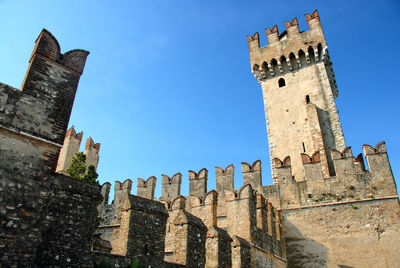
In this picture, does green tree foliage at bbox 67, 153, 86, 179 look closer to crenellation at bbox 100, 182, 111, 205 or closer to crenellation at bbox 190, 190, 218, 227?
crenellation at bbox 190, 190, 218, 227

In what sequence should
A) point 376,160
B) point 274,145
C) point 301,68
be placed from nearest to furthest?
point 376,160, point 274,145, point 301,68

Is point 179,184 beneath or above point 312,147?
beneath

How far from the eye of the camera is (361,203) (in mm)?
15047

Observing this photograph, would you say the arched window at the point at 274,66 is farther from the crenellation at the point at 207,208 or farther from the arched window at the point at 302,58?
the crenellation at the point at 207,208

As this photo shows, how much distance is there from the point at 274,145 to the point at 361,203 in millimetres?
6793

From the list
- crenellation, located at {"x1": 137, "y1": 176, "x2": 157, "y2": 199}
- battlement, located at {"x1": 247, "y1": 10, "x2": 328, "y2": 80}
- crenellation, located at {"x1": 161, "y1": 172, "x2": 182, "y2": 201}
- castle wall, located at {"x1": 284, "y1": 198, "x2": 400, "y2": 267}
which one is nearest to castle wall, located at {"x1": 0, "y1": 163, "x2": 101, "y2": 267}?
castle wall, located at {"x1": 284, "y1": 198, "x2": 400, "y2": 267}

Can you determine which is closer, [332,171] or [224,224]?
[224,224]

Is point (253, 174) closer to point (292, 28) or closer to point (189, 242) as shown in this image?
point (189, 242)

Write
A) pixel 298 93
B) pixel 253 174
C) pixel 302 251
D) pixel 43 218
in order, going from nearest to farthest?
pixel 43 218 < pixel 302 251 < pixel 253 174 < pixel 298 93

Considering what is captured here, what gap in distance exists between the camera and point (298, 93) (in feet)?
70.8

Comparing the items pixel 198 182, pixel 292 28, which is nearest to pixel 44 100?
pixel 198 182

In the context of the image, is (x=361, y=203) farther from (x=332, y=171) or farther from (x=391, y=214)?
(x=332, y=171)

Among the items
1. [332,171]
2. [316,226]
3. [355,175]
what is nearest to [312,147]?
[332,171]

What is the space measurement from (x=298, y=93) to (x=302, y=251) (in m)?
10.4
